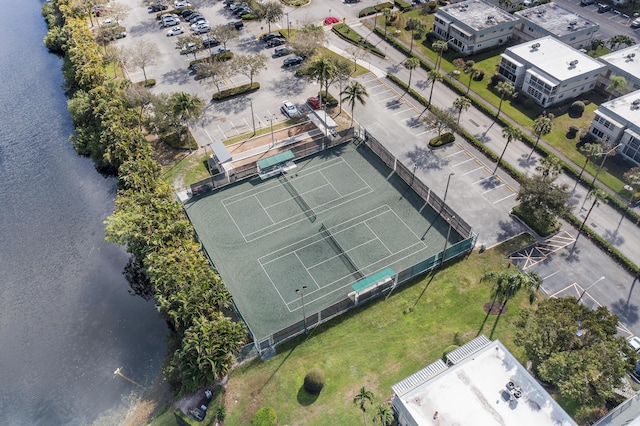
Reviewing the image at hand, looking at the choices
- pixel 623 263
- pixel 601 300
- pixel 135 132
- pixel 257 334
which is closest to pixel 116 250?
pixel 135 132

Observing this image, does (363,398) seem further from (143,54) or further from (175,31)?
(175,31)

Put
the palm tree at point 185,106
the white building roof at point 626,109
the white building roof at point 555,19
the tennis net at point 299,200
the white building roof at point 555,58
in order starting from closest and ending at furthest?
1. the tennis net at point 299,200
2. the white building roof at point 626,109
3. the palm tree at point 185,106
4. the white building roof at point 555,58
5. the white building roof at point 555,19

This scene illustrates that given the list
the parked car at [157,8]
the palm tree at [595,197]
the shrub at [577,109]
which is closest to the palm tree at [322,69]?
the shrub at [577,109]

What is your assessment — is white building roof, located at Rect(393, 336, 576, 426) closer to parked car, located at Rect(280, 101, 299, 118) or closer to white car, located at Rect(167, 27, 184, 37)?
parked car, located at Rect(280, 101, 299, 118)

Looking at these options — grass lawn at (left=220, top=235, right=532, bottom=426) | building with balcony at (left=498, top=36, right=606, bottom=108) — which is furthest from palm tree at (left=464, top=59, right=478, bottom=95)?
grass lawn at (left=220, top=235, right=532, bottom=426)

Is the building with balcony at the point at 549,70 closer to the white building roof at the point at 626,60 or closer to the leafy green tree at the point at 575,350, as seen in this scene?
the white building roof at the point at 626,60
